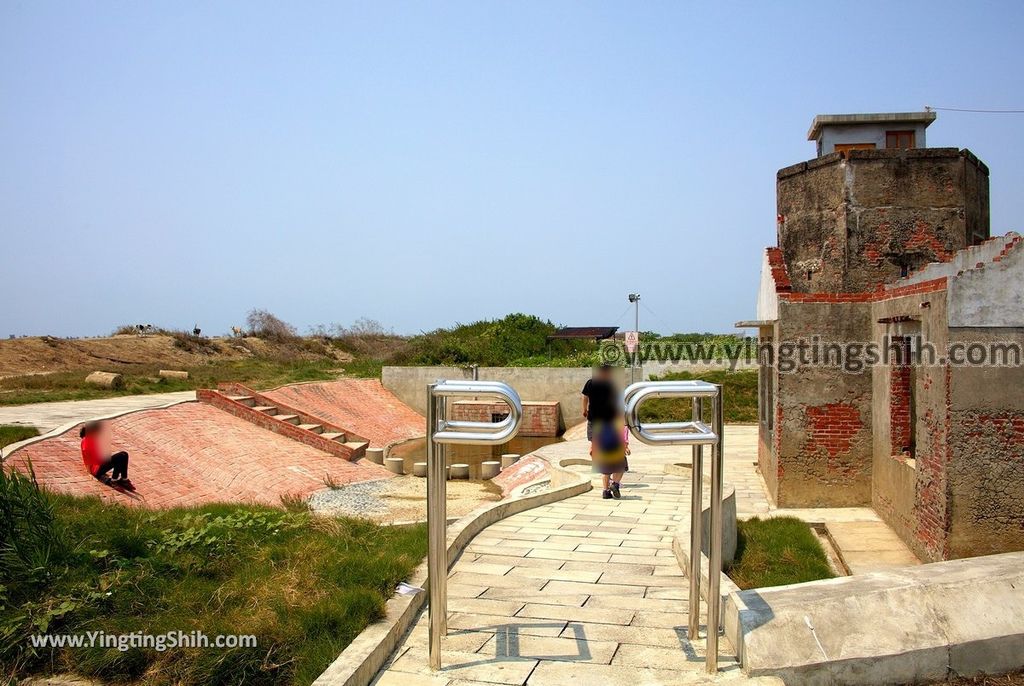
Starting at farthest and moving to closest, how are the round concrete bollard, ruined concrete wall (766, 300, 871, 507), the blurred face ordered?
1. the round concrete bollard
2. the blurred face
3. ruined concrete wall (766, 300, 871, 507)

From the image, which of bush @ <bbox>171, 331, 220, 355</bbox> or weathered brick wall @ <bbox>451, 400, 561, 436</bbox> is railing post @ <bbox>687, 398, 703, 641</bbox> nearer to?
weathered brick wall @ <bbox>451, 400, 561, 436</bbox>

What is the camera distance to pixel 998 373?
27.5ft

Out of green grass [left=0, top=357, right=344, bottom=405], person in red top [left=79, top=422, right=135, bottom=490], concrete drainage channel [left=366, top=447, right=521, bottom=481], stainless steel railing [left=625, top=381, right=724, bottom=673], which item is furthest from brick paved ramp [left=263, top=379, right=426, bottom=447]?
stainless steel railing [left=625, top=381, right=724, bottom=673]

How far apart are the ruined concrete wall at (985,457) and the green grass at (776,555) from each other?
5.01ft

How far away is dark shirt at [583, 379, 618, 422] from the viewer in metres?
9.66

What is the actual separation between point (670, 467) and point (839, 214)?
504 centimetres

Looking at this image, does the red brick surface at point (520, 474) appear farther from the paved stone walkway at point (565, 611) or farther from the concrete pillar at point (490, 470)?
the paved stone walkway at point (565, 611)

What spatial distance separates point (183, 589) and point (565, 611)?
2.55 meters

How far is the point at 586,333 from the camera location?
42.1 meters

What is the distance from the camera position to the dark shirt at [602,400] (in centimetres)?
966

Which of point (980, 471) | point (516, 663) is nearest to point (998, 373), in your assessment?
point (980, 471)

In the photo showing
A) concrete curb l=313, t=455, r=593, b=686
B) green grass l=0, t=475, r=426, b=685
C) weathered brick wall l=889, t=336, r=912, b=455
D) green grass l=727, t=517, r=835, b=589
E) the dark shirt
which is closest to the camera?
concrete curb l=313, t=455, r=593, b=686

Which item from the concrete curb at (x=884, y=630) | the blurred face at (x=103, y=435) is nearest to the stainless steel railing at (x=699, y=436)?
the concrete curb at (x=884, y=630)

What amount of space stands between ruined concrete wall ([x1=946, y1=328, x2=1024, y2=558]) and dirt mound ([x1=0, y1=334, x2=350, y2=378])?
28600 mm
